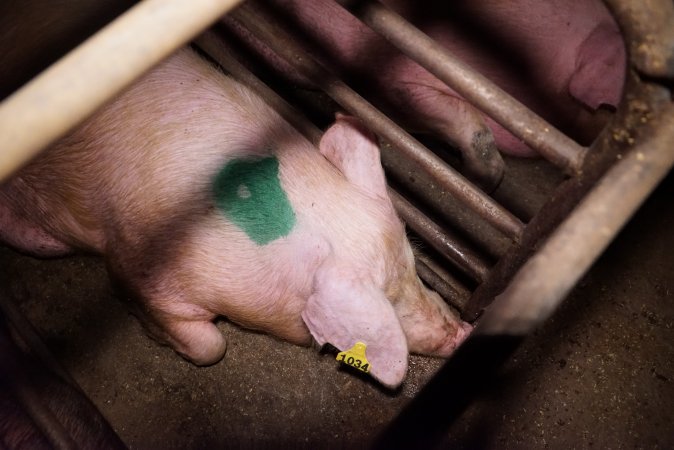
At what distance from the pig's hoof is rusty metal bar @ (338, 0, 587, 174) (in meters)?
1.51

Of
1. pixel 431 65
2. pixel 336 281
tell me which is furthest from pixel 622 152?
pixel 336 281

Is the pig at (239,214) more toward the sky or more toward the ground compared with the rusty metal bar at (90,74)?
more toward the ground

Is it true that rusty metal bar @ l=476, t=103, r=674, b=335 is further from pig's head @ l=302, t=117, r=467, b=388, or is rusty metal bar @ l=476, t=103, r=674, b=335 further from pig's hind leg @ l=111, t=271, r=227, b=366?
pig's hind leg @ l=111, t=271, r=227, b=366

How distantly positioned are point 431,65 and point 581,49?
5.41ft

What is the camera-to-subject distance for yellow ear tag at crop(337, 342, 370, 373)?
6.03 feet

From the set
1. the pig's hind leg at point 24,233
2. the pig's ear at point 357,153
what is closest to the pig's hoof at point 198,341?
the pig's hind leg at point 24,233

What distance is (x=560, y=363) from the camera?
8.38 feet

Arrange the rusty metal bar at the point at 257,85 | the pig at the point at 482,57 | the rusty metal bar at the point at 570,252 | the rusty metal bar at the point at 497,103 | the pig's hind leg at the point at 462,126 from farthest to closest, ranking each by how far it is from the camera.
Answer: the pig's hind leg at the point at 462,126 → the pig at the point at 482,57 → the rusty metal bar at the point at 257,85 → the rusty metal bar at the point at 497,103 → the rusty metal bar at the point at 570,252

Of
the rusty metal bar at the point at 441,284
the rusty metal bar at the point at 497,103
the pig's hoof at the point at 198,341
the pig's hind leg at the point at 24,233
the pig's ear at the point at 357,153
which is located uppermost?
the rusty metal bar at the point at 497,103

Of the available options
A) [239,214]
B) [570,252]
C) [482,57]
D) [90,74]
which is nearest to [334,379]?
[239,214]

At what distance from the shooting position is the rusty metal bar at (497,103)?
134cm

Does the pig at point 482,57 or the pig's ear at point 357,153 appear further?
the pig at point 482,57

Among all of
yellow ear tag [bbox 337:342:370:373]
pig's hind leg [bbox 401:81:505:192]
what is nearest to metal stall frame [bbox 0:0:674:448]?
yellow ear tag [bbox 337:342:370:373]

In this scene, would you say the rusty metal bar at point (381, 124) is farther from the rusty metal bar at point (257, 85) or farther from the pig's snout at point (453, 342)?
the pig's snout at point (453, 342)
